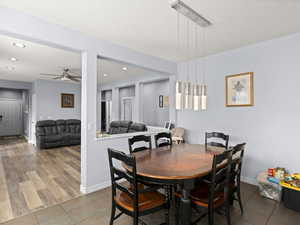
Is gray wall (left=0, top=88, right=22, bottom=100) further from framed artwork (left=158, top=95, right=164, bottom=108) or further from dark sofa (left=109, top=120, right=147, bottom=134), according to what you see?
framed artwork (left=158, top=95, right=164, bottom=108)

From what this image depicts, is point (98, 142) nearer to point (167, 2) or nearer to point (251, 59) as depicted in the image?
point (167, 2)

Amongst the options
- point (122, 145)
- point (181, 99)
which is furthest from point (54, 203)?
point (181, 99)

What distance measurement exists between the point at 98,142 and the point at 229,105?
2.79 m

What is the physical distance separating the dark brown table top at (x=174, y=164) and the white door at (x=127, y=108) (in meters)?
4.66

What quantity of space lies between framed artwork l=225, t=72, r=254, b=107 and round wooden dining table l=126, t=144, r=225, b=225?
67.1 inches

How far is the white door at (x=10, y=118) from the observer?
28.1 feet

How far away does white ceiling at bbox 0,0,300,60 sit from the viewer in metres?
2.03

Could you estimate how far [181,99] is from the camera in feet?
7.63

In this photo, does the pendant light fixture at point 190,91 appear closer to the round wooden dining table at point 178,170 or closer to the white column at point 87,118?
the round wooden dining table at point 178,170

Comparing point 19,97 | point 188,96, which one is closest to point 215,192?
point 188,96

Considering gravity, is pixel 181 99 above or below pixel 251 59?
below

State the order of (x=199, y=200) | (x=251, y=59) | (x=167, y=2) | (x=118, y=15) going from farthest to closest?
(x=251, y=59), (x=118, y=15), (x=167, y=2), (x=199, y=200)

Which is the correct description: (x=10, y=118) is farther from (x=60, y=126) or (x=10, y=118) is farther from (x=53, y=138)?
(x=53, y=138)

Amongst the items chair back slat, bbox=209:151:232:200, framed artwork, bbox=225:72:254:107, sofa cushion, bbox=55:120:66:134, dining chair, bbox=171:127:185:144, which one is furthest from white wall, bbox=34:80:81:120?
chair back slat, bbox=209:151:232:200
